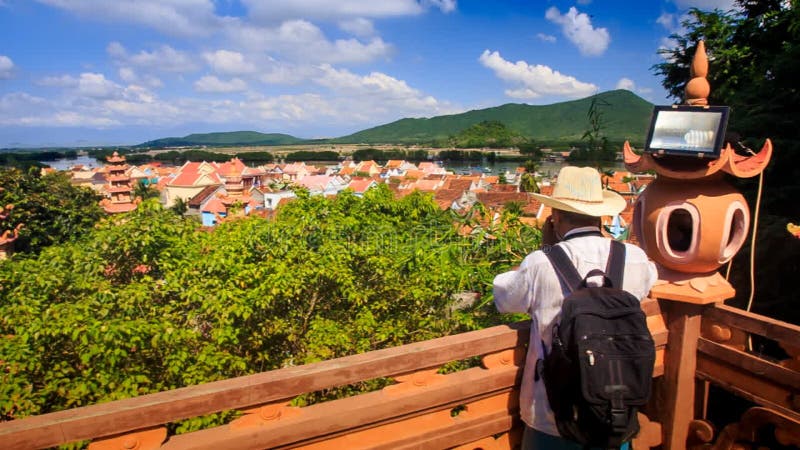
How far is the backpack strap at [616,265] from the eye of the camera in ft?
6.22

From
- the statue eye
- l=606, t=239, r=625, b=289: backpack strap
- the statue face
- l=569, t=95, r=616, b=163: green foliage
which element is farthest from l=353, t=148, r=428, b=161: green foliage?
l=606, t=239, r=625, b=289: backpack strap

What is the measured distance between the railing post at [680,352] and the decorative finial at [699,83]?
1113 millimetres

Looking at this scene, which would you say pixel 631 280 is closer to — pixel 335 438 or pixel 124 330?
pixel 335 438

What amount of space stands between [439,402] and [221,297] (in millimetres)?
3086

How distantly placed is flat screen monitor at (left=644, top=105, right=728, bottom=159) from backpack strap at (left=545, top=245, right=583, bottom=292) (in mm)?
1231

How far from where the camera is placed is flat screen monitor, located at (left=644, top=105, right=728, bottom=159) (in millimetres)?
2494

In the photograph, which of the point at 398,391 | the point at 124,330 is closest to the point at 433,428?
the point at 398,391

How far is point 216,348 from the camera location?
4750 millimetres

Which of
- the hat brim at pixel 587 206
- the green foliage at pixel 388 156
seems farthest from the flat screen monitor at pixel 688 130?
the green foliage at pixel 388 156

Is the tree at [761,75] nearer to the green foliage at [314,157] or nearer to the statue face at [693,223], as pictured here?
the statue face at [693,223]

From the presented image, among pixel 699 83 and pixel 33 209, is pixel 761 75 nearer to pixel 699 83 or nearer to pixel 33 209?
pixel 699 83

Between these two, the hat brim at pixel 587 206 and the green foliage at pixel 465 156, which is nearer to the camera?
the hat brim at pixel 587 206

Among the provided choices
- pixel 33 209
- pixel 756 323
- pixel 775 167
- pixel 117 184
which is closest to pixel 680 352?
pixel 756 323

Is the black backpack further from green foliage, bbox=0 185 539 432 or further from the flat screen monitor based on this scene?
green foliage, bbox=0 185 539 432
